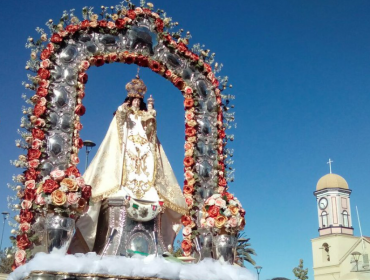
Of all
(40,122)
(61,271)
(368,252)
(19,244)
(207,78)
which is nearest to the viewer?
(61,271)

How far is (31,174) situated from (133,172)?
2.24m

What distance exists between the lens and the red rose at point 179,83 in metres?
12.3

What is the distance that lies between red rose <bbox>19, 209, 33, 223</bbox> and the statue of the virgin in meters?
1.11

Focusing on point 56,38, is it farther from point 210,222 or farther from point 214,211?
point 210,222

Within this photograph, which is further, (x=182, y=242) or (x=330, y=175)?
(x=330, y=175)

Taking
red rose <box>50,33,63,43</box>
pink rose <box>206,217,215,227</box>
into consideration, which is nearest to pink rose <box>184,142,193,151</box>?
pink rose <box>206,217,215,227</box>

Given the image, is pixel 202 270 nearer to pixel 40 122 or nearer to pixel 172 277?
pixel 172 277

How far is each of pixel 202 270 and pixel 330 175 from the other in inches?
1591

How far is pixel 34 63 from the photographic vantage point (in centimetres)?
1059

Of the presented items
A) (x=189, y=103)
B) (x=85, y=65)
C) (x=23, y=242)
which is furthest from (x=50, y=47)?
(x=23, y=242)

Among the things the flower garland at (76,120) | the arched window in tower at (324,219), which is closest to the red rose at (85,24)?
the flower garland at (76,120)

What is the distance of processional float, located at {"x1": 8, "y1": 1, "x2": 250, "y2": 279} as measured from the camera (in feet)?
29.6

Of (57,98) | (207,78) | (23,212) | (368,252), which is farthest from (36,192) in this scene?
(368,252)

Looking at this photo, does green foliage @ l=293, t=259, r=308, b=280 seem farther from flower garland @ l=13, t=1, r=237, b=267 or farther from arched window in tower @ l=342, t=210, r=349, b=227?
flower garland @ l=13, t=1, r=237, b=267
